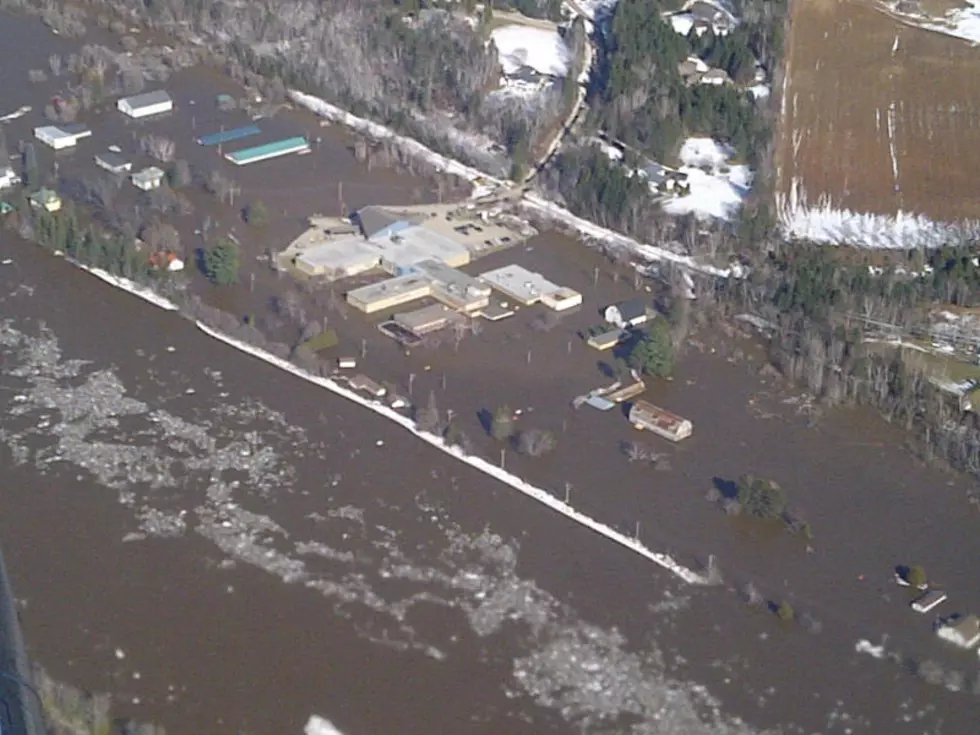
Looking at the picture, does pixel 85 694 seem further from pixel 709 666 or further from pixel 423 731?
pixel 709 666

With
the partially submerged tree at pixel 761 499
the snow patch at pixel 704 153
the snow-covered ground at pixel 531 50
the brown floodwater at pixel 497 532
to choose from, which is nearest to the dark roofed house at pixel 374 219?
the brown floodwater at pixel 497 532

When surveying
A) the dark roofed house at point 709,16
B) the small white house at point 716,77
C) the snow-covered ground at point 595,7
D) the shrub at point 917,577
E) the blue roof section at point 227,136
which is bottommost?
the blue roof section at point 227,136

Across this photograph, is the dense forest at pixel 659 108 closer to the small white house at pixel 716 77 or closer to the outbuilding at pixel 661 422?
the small white house at pixel 716 77

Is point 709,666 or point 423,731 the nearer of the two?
point 423,731

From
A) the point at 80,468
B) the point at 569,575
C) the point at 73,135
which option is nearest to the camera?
the point at 569,575

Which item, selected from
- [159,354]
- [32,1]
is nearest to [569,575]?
[159,354]
